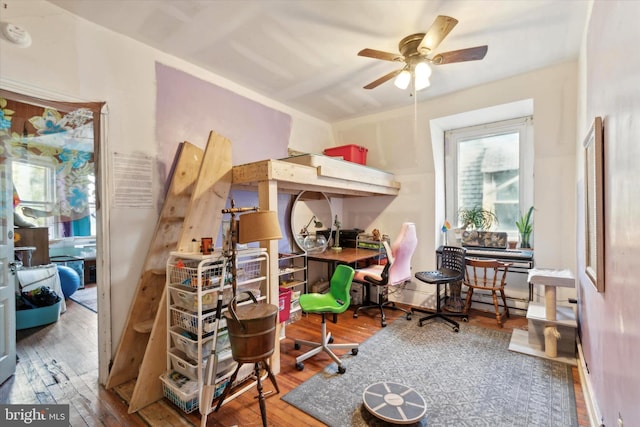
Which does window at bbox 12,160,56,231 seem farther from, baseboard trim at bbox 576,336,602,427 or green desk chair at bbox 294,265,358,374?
baseboard trim at bbox 576,336,602,427

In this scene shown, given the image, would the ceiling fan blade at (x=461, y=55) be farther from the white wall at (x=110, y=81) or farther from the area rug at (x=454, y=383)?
the area rug at (x=454, y=383)

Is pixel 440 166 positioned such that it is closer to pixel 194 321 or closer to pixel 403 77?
pixel 403 77

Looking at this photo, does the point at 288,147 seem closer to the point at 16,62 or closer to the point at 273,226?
the point at 273,226

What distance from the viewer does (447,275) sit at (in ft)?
10.9

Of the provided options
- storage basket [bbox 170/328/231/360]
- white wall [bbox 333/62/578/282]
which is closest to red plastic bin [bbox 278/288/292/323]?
storage basket [bbox 170/328/231/360]

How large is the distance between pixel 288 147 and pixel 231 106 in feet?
3.10

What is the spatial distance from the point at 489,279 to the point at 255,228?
334 centimetres

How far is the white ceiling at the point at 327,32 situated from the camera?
1.96 metres

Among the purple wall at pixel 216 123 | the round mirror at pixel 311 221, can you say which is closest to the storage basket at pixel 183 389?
the purple wall at pixel 216 123

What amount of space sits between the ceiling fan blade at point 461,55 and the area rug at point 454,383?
247 centimetres

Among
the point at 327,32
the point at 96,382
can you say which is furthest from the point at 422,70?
the point at 96,382

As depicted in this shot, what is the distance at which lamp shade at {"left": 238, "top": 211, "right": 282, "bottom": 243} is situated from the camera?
1719mm

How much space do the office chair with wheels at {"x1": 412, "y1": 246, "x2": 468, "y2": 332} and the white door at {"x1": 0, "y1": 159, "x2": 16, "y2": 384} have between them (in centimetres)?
377

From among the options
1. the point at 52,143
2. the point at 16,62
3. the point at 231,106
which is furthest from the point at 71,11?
the point at 231,106
